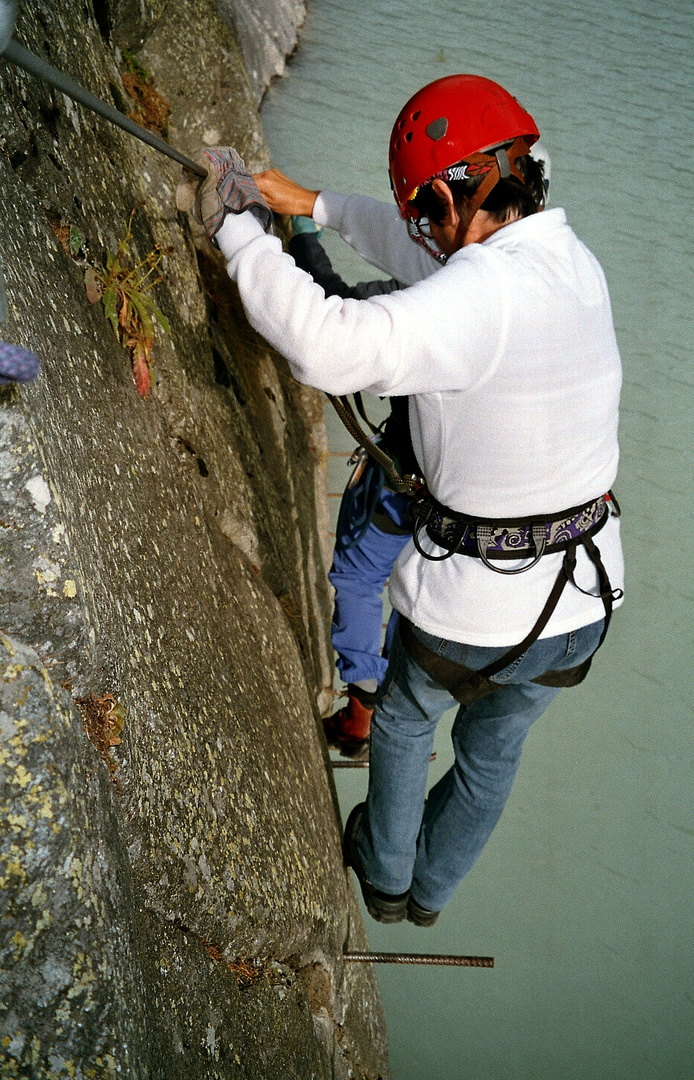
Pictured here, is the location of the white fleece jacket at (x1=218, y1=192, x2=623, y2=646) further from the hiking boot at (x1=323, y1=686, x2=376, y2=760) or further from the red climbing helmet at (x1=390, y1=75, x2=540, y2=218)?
the hiking boot at (x1=323, y1=686, x2=376, y2=760)

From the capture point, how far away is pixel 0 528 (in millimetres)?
Result: 1078

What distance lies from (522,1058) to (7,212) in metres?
4.02

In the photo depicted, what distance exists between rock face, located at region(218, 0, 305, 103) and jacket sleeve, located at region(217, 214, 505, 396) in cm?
214

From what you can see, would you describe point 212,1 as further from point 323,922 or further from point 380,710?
point 323,922

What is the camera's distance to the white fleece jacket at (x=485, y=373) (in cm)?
119

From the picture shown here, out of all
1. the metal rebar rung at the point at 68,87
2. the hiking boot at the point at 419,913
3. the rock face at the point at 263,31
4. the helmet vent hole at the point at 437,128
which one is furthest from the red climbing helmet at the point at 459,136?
the hiking boot at the point at 419,913

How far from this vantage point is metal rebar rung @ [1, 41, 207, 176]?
1123 mm

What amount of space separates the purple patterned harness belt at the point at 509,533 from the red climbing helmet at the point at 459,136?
0.62 metres

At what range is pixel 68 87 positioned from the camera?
125 cm

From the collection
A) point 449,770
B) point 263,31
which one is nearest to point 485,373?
point 449,770

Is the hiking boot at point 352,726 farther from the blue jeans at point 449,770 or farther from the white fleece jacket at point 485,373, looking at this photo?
the white fleece jacket at point 485,373

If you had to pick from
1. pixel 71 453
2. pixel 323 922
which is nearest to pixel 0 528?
pixel 71 453

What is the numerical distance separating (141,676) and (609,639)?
2386 millimetres

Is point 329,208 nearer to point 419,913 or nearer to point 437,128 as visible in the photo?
point 437,128
